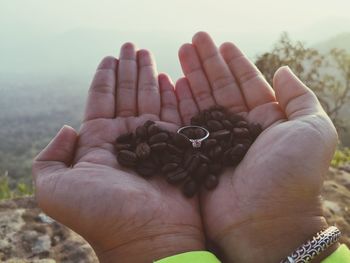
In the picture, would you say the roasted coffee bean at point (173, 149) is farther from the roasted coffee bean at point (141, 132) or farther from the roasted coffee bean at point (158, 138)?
the roasted coffee bean at point (141, 132)

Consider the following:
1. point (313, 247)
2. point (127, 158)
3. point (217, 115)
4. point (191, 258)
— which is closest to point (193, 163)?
point (127, 158)

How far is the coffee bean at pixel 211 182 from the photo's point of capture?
265cm

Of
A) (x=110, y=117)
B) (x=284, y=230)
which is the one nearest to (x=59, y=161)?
(x=110, y=117)

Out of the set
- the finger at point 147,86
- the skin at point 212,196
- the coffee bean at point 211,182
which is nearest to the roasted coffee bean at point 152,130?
the skin at point 212,196

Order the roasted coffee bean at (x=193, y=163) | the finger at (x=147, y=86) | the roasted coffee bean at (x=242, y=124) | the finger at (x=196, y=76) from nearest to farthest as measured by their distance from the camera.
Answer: the roasted coffee bean at (x=193, y=163)
the roasted coffee bean at (x=242, y=124)
the finger at (x=147, y=86)
the finger at (x=196, y=76)

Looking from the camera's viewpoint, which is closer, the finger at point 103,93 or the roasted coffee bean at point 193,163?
the roasted coffee bean at point 193,163

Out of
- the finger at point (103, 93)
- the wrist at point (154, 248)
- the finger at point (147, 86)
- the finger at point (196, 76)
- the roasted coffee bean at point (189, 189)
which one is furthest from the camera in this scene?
the finger at point (196, 76)

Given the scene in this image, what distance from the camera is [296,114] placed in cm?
269

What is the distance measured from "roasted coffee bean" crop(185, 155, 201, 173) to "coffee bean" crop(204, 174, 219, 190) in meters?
0.10

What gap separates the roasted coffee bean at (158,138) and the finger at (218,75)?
2.08 ft

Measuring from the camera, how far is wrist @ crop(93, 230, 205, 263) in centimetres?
231

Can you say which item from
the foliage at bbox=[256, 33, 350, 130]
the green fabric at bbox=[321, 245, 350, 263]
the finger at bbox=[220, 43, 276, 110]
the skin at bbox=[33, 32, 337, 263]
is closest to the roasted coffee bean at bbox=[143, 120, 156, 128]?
the skin at bbox=[33, 32, 337, 263]

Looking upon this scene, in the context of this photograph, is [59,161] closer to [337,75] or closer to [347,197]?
[347,197]

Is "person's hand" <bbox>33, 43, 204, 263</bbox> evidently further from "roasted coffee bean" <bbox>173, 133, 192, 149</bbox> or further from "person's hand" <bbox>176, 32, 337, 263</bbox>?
"roasted coffee bean" <bbox>173, 133, 192, 149</bbox>
